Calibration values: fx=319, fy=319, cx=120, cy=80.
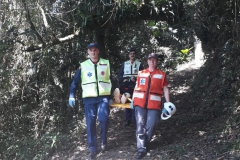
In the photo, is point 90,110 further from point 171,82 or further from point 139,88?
point 171,82

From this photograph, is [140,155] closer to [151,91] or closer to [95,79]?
[151,91]

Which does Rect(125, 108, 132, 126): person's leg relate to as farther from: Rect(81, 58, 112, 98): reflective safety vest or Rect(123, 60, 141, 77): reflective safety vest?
Rect(81, 58, 112, 98): reflective safety vest

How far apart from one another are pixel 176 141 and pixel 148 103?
3.45ft

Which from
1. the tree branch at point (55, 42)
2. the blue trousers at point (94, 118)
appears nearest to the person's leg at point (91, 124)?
the blue trousers at point (94, 118)

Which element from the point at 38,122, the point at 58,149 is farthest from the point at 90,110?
the point at 38,122

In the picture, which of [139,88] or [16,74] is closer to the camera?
[139,88]

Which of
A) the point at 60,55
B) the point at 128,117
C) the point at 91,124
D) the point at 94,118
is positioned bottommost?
the point at 128,117

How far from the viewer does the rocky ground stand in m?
5.15

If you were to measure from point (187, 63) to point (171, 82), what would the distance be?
11.9 ft

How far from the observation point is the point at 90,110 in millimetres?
5574

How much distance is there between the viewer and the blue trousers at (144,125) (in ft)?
17.5

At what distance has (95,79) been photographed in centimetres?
556

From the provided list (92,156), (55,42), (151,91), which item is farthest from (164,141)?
(55,42)

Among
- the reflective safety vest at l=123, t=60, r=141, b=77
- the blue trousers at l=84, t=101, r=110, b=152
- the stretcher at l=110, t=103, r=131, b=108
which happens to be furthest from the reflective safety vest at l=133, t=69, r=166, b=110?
the reflective safety vest at l=123, t=60, r=141, b=77
